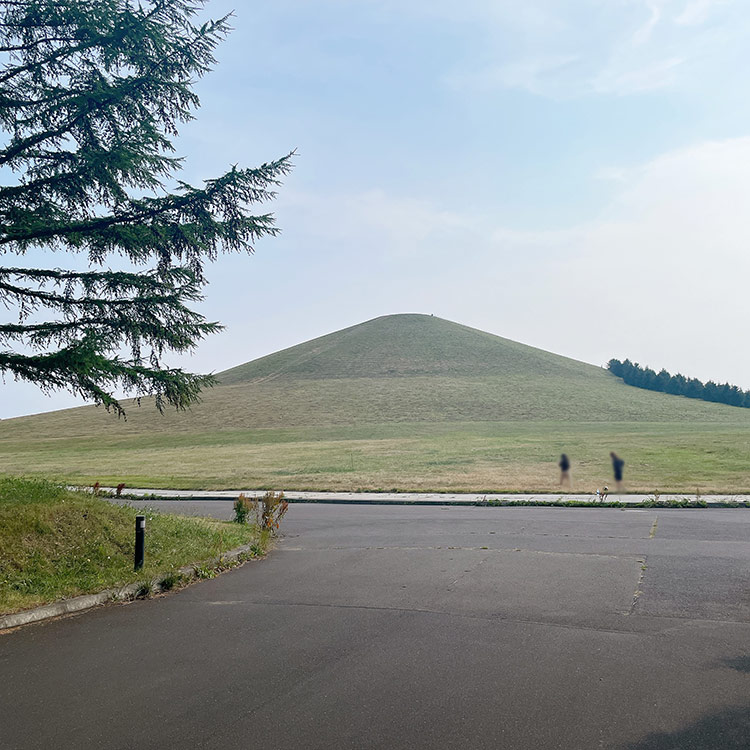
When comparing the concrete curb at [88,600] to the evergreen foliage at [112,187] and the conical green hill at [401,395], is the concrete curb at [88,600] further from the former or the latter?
the conical green hill at [401,395]

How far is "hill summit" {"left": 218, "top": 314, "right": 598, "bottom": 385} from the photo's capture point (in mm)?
101744

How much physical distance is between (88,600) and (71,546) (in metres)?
1.48

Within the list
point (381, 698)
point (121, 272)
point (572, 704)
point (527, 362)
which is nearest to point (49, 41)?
point (121, 272)

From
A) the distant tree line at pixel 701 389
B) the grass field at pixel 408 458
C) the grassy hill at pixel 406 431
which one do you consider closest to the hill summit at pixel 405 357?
the grassy hill at pixel 406 431

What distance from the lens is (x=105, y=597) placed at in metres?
8.91

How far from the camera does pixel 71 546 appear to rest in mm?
9922

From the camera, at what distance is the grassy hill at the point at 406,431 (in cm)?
2781

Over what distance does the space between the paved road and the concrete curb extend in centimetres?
26

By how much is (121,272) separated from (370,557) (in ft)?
21.3

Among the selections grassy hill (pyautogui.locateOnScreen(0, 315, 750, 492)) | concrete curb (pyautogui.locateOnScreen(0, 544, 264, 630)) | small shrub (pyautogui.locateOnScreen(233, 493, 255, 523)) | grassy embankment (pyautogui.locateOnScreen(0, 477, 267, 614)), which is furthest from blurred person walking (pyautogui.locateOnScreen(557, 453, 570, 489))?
small shrub (pyautogui.locateOnScreen(233, 493, 255, 523))

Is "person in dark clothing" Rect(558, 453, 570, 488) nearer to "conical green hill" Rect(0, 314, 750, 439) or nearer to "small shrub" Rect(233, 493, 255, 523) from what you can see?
"small shrub" Rect(233, 493, 255, 523)

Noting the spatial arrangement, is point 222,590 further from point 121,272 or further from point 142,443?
point 142,443

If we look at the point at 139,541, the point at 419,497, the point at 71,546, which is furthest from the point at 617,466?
the point at 419,497

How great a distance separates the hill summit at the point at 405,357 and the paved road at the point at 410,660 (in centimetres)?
8067
